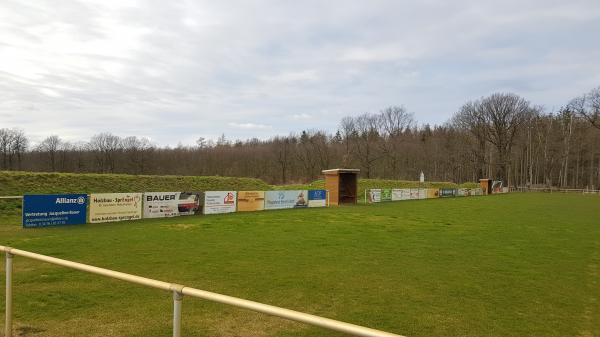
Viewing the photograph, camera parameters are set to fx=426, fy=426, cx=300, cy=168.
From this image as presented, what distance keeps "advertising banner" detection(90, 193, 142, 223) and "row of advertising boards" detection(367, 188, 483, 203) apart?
2555 centimetres

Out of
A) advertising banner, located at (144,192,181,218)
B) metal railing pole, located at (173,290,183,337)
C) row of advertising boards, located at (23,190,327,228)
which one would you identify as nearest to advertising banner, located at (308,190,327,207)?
row of advertising boards, located at (23,190,327,228)

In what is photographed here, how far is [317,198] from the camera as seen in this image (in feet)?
116

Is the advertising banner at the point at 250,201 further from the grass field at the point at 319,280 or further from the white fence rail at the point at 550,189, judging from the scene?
the white fence rail at the point at 550,189

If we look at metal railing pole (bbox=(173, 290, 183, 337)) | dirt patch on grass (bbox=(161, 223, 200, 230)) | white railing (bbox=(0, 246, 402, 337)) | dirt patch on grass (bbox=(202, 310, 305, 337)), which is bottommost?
dirt patch on grass (bbox=(161, 223, 200, 230))

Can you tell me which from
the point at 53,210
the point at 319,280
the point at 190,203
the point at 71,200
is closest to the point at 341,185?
the point at 190,203

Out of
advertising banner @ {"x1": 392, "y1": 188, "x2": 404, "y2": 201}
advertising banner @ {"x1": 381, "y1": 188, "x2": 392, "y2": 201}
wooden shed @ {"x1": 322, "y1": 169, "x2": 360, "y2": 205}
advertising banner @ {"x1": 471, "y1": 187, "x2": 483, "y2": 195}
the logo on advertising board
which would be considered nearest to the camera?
the logo on advertising board

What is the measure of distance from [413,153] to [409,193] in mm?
52330

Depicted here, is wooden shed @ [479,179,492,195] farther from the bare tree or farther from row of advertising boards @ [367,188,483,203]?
the bare tree

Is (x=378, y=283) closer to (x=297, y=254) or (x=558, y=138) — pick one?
(x=297, y=254)

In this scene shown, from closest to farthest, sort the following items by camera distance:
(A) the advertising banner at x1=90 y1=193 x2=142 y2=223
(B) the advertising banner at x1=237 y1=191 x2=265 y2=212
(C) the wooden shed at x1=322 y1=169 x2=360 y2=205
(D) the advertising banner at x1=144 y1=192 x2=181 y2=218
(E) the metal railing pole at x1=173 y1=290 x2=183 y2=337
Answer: (E) the metal railing pole at x1=173 y1=290 x2=183 y2=337 → (A) the advertising banner at x1=90 y1=193 x2=142 y2=223 → (D) the advertising banner at x1=144 y1=192 x2=181 y2=218 → (B) the advertising banner at x1=237 y1=191 x2=265 y2=212 → (C) the wooden shed at x1=322 y1=169 x2=360 y2=205

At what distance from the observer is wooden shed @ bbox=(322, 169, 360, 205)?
124ft

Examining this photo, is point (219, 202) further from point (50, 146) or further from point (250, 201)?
point (50, 146)

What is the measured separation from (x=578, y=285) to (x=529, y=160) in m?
96.1

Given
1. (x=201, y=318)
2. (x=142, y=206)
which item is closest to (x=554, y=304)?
(x=201, y=318)
